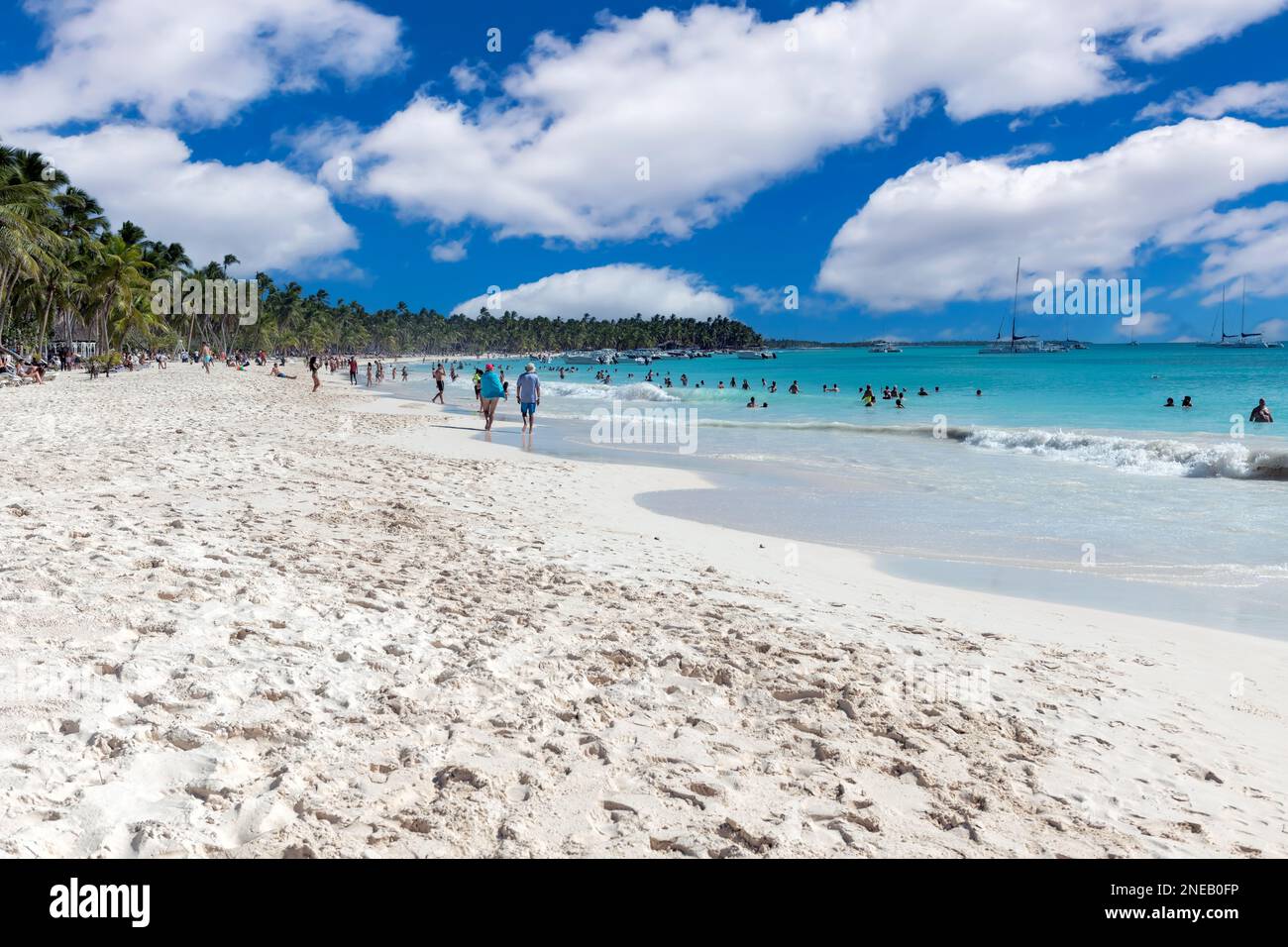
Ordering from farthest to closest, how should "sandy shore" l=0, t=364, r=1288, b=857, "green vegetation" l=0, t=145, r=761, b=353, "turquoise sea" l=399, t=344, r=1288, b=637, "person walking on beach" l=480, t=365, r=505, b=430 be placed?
"green vegetation" l=0, t=145, r=761, b=353, "person walking on beach" l=480, t=365, r=505, b=430, "turquoise sea" l=399, t=344, r=1288, b=637, "sandy shore" l=0, t=364, r=1288, b=857

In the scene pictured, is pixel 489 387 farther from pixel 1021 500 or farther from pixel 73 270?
pixel 73 270

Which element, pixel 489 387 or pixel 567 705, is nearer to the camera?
pixel 567 705

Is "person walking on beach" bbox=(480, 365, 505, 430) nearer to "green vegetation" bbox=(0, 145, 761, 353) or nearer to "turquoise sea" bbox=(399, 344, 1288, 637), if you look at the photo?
"turquoise sea" bbox=(399, 344, 1288, 637)

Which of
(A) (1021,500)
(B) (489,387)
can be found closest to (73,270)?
(B) (489,387)

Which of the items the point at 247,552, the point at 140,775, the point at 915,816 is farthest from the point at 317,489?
→ the point at 915,816

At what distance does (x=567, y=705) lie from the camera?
420cm

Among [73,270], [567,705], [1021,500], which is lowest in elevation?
[567,705]

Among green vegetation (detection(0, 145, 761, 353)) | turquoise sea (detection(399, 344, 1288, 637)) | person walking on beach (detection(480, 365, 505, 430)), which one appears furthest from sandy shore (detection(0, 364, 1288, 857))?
green vegetation (detection(0, 145, 761, 353))

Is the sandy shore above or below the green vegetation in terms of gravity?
below

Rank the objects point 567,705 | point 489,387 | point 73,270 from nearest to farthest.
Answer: point 567,705, point 489,387, point 73,270

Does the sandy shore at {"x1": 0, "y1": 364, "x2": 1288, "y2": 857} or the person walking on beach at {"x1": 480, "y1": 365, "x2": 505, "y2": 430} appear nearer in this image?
the sandy shore at {"x1": 0, "y1": 364, "x2": 1288, "y2": 857}

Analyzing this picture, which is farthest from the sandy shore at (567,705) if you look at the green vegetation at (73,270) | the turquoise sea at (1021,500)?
the green vegetation at (73,270)

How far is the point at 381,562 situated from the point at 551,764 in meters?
3.69

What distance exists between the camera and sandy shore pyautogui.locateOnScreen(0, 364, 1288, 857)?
311 cm
